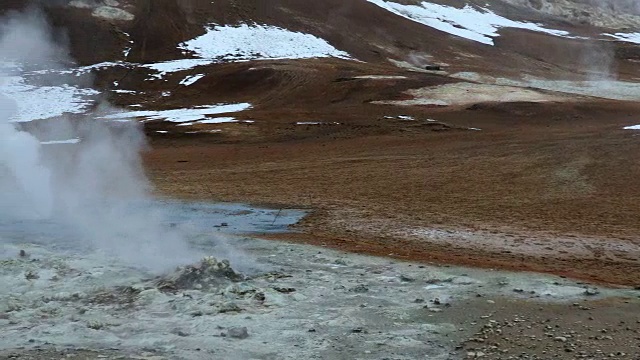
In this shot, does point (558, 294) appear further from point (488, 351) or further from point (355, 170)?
point (355, 170)

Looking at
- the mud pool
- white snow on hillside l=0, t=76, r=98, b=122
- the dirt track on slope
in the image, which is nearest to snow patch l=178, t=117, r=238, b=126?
the dirt track on slope

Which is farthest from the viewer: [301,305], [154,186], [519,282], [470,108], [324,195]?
[470,108]

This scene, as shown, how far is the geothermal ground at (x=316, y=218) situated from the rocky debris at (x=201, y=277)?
0.03 metres

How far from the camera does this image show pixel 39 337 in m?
7.42

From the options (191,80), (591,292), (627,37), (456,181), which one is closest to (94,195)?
(456,181)

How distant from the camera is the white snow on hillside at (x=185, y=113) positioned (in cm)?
3184

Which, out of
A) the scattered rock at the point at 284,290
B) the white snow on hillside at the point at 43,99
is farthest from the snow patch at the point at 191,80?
the scattered rock at the point at 284,290

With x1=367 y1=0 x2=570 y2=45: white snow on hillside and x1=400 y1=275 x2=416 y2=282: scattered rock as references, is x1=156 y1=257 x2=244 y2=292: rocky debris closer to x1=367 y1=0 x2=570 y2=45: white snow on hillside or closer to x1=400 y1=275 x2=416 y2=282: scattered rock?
x1=400 y1=275 x2=416 y2=282: scattered rock

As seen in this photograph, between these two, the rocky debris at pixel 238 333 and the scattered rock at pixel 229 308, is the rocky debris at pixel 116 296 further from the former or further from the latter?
the rocky debris at pixel 238 333

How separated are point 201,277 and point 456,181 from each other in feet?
31.7

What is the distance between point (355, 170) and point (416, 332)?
1220 centimetres

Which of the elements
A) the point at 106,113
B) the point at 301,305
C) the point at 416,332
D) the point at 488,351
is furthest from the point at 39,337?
the point at 106,113

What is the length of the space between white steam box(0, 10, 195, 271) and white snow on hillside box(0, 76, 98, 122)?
8.12 meters

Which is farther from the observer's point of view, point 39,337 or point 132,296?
point 132,296
